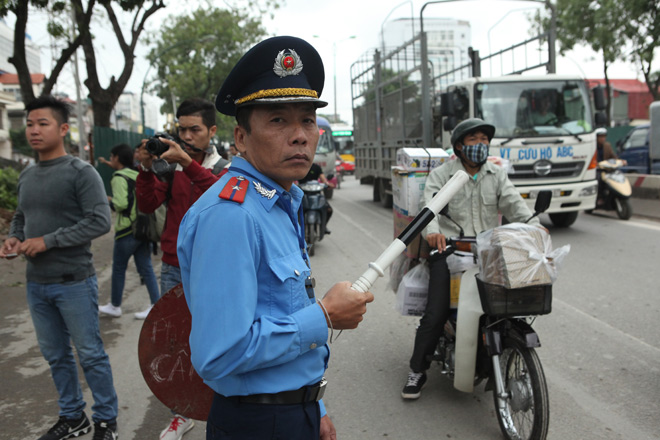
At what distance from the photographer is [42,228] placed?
325 centimetres

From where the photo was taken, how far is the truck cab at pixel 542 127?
31.6 ft

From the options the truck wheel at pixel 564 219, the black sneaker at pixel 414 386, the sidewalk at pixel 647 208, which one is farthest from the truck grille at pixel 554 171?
the black sneaker at pixel 414 386

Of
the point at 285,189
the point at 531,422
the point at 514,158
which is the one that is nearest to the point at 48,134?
the point at 285,189

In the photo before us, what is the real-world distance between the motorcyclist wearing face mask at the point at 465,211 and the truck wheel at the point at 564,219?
756cm

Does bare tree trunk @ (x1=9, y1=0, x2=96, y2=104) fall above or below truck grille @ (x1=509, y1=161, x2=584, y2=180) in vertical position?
above

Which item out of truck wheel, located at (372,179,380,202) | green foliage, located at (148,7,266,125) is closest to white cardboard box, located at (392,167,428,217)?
truck wheel, located at (372,179,380,202)

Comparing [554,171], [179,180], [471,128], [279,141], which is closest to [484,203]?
[471,128]

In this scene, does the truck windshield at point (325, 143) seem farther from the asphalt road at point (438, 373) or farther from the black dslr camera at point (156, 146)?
the black dslr camera at point (156, 146)

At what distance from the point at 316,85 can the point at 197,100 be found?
2142mm

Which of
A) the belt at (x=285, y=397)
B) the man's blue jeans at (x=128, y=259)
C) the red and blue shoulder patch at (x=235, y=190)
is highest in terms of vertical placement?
the red and blue shoulder patch at (x=235, y=190)

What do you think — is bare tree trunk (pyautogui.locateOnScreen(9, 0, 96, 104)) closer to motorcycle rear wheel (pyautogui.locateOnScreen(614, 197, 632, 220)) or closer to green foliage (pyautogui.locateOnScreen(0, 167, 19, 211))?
green foliage (pyautogui.locateOnScreen(0, 167, 19, 211))

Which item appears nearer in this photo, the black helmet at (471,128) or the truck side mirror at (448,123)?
the black helmet at (471,128)

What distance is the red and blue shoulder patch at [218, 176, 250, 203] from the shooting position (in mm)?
1403

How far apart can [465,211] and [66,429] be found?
281 cm
